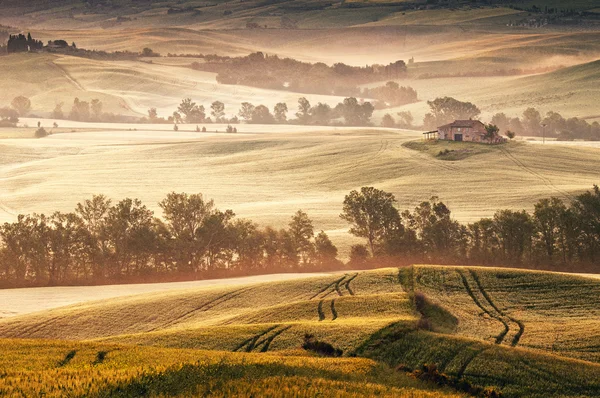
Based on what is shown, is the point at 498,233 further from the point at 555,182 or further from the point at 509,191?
the point at 555,182

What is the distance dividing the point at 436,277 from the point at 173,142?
397ft

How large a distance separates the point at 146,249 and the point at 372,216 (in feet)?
74.1

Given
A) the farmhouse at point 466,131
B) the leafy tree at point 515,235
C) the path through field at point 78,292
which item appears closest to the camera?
the path through field at point 78,292

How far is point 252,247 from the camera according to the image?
3031 inches

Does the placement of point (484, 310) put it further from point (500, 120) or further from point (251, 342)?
point (500, 120)

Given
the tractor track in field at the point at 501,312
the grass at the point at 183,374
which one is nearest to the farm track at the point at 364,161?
the tractor track in field at the point at 501,312

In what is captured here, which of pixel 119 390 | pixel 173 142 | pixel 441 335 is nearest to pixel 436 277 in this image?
pixel 441 335

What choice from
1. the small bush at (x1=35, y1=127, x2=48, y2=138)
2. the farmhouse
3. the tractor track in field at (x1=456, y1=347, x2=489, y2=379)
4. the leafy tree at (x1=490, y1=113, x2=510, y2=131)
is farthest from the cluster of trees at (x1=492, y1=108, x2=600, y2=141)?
the tractor track in field at (x1=456, y1=347, x2=489, y2=379)

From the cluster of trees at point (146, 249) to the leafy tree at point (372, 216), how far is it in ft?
16.8

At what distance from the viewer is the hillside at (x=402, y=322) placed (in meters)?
34.3

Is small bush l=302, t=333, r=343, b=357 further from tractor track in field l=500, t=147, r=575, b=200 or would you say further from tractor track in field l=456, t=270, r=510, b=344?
tractor track in field l=500, t=147, r=575, b=200

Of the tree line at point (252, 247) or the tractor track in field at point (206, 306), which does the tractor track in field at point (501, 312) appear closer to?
the tractor track in field at point (206, 306)

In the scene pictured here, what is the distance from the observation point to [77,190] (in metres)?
117

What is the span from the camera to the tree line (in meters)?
74.1
